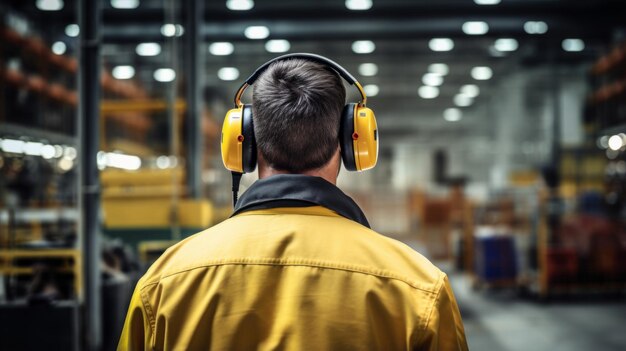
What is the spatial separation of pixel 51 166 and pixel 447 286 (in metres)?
16.3

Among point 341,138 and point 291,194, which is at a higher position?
point 341,138

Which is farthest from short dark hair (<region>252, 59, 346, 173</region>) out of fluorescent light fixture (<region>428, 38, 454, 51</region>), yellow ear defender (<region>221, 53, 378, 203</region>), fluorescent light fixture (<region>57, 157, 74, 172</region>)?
fluorescent light fixture (<region>428, 38, 454, 51</region>)

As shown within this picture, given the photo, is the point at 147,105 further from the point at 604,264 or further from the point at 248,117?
the point at 604,264

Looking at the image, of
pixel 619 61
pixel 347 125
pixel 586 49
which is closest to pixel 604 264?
pixel 619 61

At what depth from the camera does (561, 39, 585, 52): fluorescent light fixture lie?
18.6 metres

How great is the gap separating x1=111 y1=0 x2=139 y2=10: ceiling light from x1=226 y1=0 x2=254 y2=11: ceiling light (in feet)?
7.69

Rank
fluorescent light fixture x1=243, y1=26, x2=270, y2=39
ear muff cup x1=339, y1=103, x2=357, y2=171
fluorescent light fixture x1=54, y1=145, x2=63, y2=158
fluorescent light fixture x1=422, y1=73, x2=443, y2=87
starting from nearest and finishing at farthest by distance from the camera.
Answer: ear muff cup x1=339, y1=103, x2=357, y2=171, fluorescent light fixture x1=243, y1=26, x2=270, y2=39, fluorescent light fixture x1=54, y1=145, x2=63, y2=158, fluorescent light fixture x1=422, y1=73, x2=443, y2=87

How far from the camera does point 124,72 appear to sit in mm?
21281

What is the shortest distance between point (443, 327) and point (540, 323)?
8.26 m

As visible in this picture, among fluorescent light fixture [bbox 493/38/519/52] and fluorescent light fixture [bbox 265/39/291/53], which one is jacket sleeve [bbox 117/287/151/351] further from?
fluorescent light fixture [bbox 493/38/519/52]

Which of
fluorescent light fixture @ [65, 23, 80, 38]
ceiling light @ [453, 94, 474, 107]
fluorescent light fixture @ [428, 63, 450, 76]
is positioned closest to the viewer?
fluorescent light fixture @ [65, 23, 80, 38]

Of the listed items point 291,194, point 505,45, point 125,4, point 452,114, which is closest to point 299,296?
point 291,194

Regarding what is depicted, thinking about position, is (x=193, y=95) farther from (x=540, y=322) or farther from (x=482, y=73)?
(x=482, y=73)

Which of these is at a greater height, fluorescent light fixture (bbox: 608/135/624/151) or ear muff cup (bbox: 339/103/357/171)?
fluorescent light fixture (bbox: 608/135/624/151)
